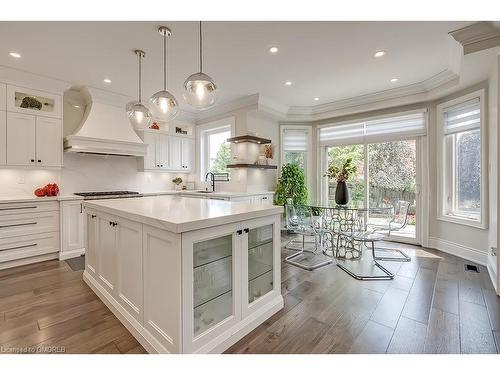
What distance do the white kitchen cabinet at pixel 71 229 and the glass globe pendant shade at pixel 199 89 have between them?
2.80 metres

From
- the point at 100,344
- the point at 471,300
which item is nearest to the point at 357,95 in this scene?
the point at 471,300

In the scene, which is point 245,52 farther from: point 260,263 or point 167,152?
point 167,152

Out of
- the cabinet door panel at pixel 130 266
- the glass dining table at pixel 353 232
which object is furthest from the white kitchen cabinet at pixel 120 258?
the glass dining table at pixel 353 232

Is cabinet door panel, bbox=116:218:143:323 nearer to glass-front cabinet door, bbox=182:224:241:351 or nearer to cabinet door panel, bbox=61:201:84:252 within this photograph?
glass-front cabinet door, bbox=182:224:241:351

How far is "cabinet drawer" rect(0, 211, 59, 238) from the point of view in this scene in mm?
3115

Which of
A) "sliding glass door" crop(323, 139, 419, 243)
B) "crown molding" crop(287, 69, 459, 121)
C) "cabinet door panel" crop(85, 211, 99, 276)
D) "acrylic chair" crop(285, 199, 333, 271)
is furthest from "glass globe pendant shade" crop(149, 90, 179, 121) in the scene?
"sliding glass door" crop(323, 139, 419, 243)

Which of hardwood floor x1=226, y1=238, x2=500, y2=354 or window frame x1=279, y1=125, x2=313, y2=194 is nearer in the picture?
hardwood floor x1=226, y1=238, x2=500, y2=354

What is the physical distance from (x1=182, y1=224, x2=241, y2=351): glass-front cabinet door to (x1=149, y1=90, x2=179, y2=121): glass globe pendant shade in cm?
138

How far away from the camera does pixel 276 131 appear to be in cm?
534

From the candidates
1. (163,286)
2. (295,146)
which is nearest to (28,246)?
(163,286)

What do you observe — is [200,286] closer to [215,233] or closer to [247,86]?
[215,233]

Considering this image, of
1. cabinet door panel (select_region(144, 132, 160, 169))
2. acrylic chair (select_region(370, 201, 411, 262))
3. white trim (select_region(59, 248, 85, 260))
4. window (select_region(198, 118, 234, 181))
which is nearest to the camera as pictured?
acrylic chair (select_region(370, 201, 411, 262))

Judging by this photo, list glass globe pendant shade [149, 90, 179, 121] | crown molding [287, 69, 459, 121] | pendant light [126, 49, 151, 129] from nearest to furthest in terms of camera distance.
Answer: glass globe pendant shade [149, 90, 179, 121]
pendant light [126, 49, 151, 129]
crown molding [287, 69, 459, 121]
